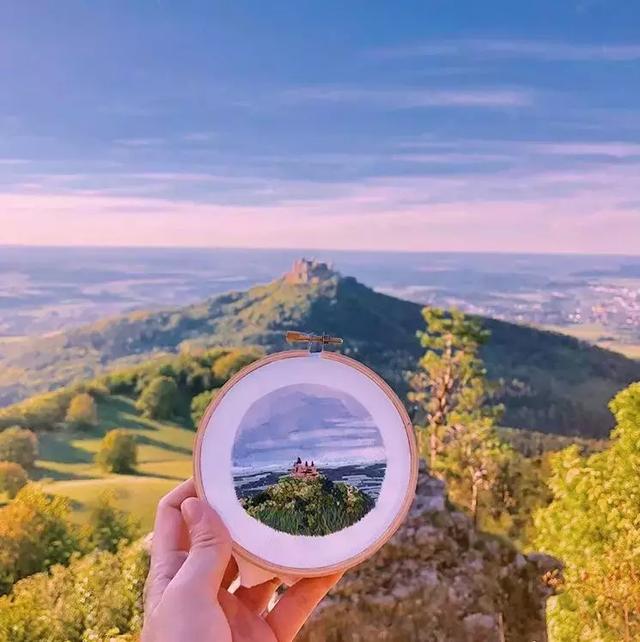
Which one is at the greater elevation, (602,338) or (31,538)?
(602,338)

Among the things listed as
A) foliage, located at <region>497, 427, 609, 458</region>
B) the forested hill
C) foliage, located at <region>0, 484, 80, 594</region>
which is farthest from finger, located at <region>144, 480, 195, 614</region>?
the forested hill

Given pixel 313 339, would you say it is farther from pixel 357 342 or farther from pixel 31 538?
pixel 357 342

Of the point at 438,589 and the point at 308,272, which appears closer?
the point at 438,589

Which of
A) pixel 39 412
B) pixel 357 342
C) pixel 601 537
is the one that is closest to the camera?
pixel 601 537

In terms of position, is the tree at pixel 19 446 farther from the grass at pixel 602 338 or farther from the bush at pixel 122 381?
the grass at pixel 602 338

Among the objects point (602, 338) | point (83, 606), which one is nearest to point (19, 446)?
point (83, 606)

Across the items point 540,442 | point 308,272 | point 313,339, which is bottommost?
point 540,442

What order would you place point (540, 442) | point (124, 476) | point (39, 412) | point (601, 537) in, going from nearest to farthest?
point (601, 537) < point (124, 476) < point (39, 412) < point (540, 442)
